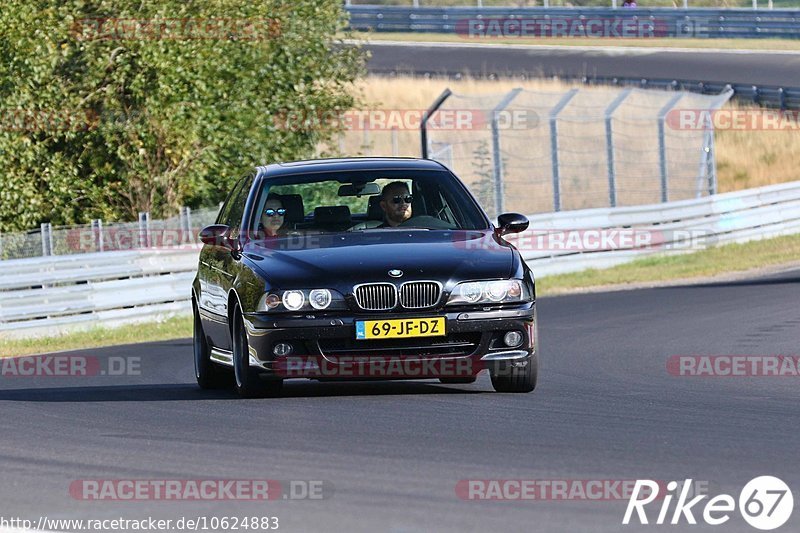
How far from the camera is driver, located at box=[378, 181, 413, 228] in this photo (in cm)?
1121

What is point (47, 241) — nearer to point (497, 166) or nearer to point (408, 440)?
point (497, 166)

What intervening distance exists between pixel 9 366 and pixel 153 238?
6.16 metres

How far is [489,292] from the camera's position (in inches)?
402

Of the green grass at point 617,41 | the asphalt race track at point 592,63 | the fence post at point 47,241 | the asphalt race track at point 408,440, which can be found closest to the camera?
the asphalt race track at point 408,440

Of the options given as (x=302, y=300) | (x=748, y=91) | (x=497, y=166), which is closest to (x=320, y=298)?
(x=302, y=300)

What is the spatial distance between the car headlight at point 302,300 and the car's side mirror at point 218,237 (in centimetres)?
110

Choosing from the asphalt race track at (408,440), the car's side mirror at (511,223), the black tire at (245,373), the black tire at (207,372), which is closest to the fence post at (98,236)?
the asphalt race track at (408,440)

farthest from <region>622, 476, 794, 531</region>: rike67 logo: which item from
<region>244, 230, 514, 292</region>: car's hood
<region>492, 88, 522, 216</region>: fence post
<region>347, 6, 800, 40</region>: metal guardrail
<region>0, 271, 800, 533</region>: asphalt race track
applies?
<region>347, 6, 800, 40</region>: metal guardrail

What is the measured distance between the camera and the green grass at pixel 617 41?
49.8 meters

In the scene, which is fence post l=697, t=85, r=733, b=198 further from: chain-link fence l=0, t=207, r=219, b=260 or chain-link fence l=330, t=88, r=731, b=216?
chain-link fence l=0, t=207, r=219, b=260

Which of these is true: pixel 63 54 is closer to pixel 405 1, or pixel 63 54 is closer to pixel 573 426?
pixel 573 426

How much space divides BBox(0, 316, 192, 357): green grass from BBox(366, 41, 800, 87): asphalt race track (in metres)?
25.0

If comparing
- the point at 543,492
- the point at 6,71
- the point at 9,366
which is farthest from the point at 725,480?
the point at 6,71

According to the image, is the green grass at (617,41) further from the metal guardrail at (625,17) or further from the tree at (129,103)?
the tree at (129,103)
